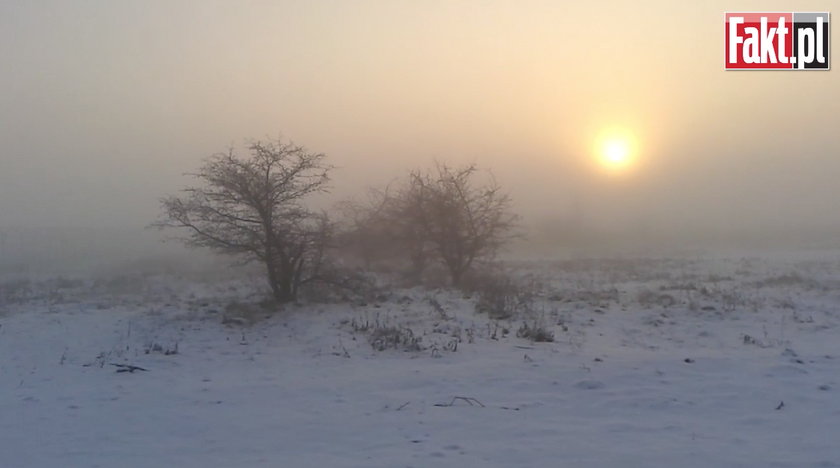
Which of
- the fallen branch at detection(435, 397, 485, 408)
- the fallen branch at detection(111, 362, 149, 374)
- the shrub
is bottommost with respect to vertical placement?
the fallen branch at detection(111, 362, 149, 374)

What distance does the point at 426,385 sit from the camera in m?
10.2

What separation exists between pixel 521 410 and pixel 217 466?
4137 mm

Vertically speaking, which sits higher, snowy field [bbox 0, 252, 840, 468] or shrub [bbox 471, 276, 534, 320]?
shrub [bbox 471, 276, 534, 320]

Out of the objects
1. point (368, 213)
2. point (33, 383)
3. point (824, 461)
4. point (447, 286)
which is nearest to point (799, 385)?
point (824, 461)

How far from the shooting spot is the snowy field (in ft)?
23.9

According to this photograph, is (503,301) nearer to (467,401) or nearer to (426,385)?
(426,385)

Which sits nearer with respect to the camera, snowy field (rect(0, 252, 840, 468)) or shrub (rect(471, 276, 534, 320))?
snowy field (rect(0, 252, 840, 468))

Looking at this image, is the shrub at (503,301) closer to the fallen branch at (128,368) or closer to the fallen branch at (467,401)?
the fallen branch at (467,401)

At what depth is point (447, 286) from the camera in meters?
24.2

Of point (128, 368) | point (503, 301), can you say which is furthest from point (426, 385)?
point (503, 301)

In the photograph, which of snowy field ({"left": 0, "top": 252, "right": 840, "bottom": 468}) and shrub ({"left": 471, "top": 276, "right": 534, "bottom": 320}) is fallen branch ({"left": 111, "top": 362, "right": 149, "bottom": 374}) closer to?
snowy field ({"left": 0, "top": 252, "right": 840, "bottom": 468})

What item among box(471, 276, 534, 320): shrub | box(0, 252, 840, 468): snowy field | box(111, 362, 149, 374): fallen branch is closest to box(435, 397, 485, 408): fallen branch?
box(0, 252, 840, 468): snowy field

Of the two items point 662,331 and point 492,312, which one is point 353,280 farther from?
point 662,331

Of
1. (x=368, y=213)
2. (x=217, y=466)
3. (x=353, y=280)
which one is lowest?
(x=217, y=466)
